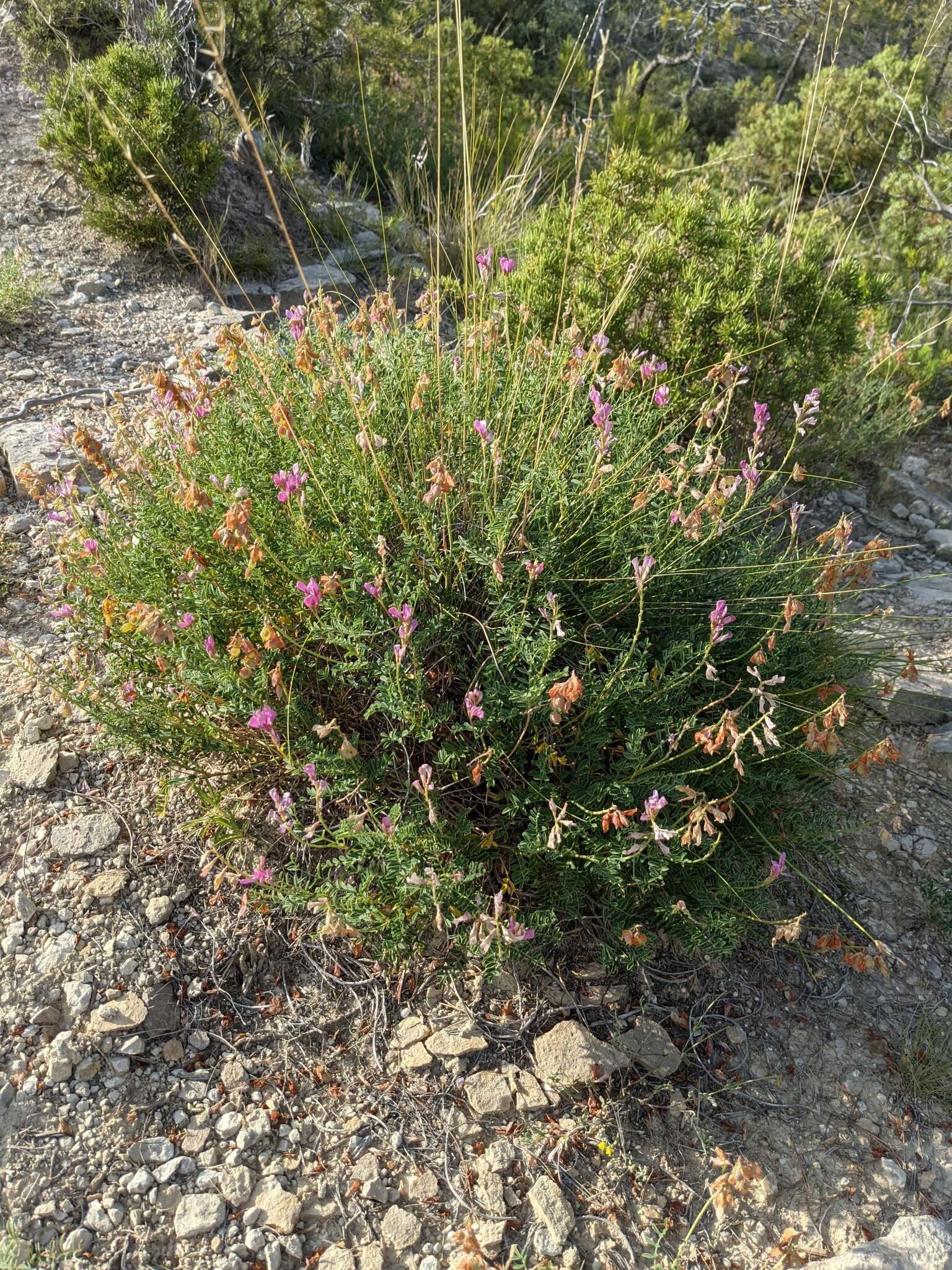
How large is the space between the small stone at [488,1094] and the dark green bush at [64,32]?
6.93 m

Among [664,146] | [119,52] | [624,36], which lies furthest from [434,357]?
[624,36]

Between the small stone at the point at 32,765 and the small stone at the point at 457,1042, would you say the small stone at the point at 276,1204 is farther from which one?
the small stone at the point at 32,765

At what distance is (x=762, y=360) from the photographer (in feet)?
13.7

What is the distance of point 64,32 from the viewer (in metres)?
6.21

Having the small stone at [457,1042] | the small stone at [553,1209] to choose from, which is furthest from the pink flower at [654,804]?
the small stone at [553,1209]

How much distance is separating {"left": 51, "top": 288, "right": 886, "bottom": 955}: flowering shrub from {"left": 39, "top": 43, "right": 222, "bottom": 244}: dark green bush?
325 centimetres

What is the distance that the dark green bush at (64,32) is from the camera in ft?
20.2

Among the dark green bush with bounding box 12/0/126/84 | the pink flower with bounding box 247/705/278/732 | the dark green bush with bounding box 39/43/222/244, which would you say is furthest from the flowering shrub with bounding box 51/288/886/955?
the dark green bush with bounding box 12/0/126/84

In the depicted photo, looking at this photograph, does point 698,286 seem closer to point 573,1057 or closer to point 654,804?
point 654,804

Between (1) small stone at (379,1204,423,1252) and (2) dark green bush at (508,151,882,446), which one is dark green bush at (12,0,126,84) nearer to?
(2) dark green bush at (508,151,882,446)

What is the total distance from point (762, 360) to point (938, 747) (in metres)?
1.95

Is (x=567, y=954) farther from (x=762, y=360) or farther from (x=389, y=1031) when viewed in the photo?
(x=762, y=360)

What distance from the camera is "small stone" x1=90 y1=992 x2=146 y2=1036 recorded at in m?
2.23

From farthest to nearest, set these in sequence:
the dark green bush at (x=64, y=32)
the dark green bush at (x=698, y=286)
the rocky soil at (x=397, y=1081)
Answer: the dark green bush at (x=64, y=32), the dark green bush at (x=698, y=286), the rocky soil at (x=397, y=1081)
